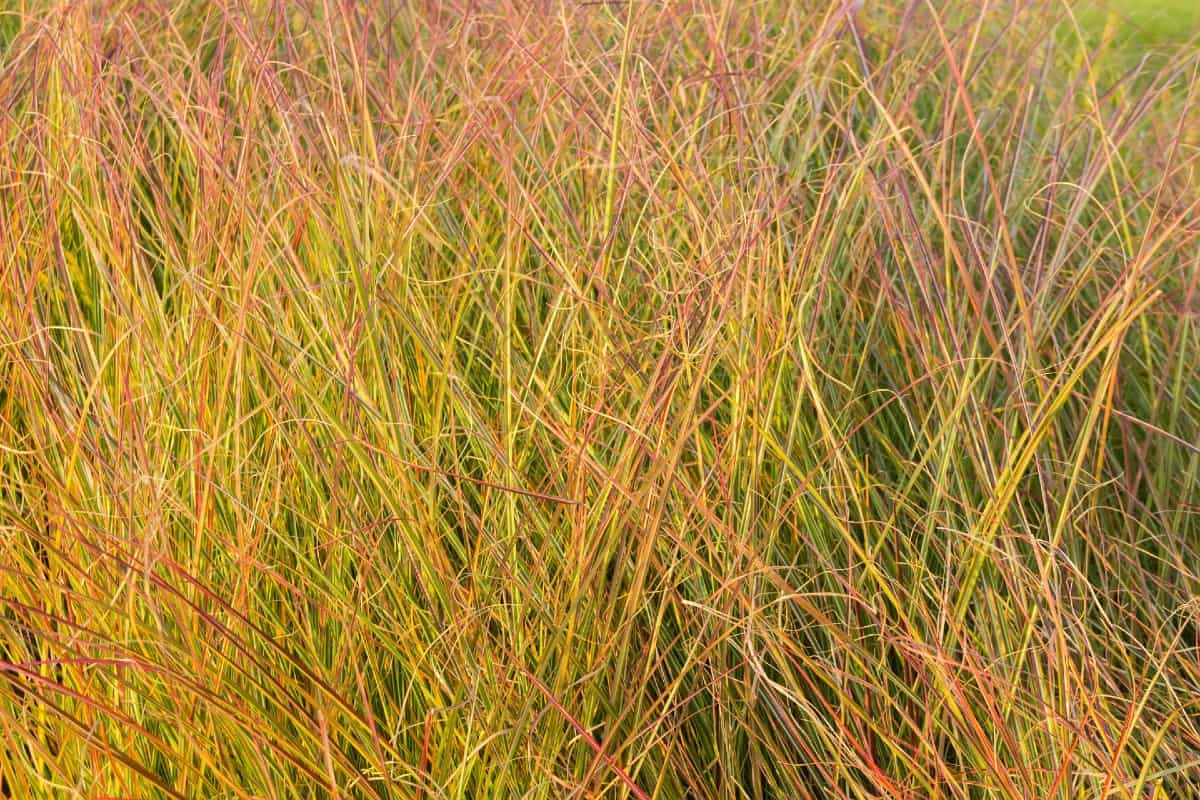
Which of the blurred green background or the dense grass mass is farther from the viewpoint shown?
the blurred green background

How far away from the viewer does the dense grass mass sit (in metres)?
1.16

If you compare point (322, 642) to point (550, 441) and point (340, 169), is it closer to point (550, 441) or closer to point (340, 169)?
point (550, 441)

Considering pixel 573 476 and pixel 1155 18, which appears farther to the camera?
pixel 1155 18

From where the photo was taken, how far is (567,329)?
52.6 inches

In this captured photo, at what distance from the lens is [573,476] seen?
121 centimetres

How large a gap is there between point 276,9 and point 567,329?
752mm

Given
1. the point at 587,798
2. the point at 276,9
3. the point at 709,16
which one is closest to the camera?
the point at 587,798

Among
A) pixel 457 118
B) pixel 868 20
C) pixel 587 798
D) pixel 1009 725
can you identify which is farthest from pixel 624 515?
pixel 868 20

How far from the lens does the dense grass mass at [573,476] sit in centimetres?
116

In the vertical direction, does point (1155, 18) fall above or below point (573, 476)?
below

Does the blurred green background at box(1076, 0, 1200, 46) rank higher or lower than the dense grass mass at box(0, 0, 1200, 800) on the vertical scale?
lower

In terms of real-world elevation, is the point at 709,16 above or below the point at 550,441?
above

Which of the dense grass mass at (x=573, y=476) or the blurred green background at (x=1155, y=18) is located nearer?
the dense grass mass at (x=573, y=476)

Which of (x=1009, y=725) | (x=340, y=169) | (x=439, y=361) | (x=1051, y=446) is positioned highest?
(x=340, y=169)
